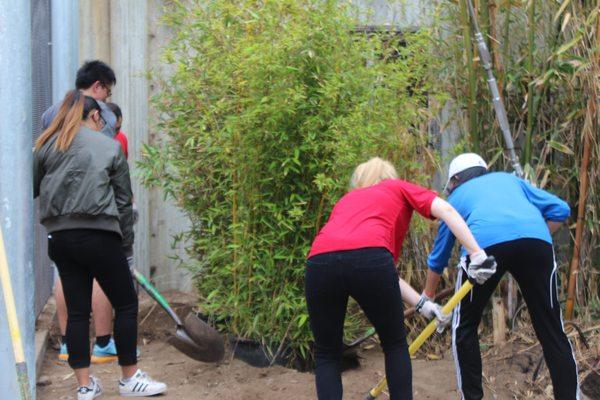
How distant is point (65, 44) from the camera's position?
688 cm

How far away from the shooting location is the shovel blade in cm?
565

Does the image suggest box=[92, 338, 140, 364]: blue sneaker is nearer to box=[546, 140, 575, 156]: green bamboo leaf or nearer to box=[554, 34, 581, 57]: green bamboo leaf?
box=[546, 140, 575, 156]: green bamboo leaf

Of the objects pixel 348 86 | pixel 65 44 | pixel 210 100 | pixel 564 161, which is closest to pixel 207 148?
pixel 210 100

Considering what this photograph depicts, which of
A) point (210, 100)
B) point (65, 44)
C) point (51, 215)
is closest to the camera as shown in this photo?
point (51, 215)

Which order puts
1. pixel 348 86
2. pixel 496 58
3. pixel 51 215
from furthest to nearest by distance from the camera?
pixel 496 58 → pixel 348 86 → pixel 51 215

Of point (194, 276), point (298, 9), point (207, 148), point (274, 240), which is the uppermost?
point (298, 9)

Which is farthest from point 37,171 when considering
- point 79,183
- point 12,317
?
point 12,317

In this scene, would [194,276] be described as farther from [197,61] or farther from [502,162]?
[502,162]

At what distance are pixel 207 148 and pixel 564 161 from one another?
2.53 meters

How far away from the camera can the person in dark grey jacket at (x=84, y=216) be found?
4.78m

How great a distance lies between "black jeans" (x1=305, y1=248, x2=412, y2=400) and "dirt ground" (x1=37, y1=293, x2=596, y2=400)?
801 millimetres

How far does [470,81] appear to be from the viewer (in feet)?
20.5

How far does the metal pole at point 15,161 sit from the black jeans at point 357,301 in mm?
1425

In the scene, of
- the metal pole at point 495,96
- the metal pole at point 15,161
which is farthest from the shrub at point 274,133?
the metal pole at point 15,161
